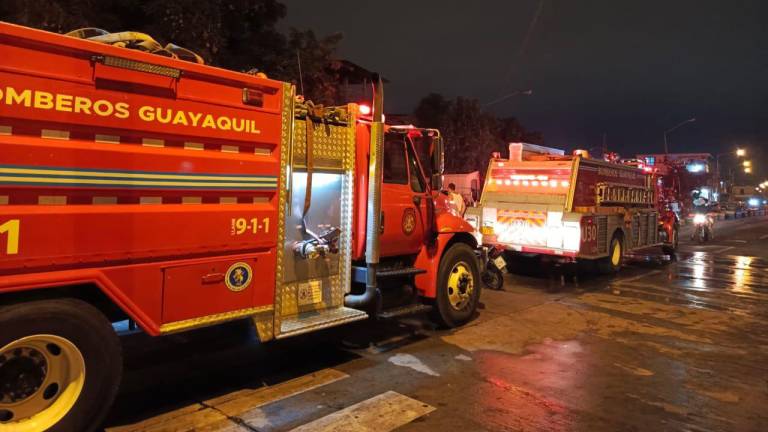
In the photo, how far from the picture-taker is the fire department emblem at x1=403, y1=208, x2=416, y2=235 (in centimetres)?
643

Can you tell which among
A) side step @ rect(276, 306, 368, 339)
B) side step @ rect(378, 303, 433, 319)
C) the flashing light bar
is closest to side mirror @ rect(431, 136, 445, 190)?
side step @ rect(378, 303, 433, 319)

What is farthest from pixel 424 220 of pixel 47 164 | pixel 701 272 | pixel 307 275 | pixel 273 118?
pixel 701 272

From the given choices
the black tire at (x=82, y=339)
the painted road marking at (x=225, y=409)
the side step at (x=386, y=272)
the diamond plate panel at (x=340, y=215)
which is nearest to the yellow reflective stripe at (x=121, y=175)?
the diamond plate panel at (x=340, y=215)

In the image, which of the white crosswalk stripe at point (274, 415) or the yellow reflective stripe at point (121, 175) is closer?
the yellow reflective stripe at point (121, 175)

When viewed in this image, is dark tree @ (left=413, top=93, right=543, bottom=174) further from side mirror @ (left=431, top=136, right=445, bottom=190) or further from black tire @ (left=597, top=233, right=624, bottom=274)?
side mirror @ (left=431, top=136, right=445, bottom=190)

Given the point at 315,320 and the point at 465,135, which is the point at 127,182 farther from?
the point at 465,135

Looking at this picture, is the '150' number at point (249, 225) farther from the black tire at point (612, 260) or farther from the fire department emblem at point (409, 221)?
the black tire at point (612, 260)

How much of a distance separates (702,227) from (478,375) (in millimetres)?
21247

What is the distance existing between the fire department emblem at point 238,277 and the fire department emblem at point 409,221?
7.61ft

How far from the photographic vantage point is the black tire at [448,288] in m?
6.86

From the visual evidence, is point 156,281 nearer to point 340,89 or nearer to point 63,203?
point 63,203

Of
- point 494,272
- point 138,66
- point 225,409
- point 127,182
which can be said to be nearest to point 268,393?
point 225,409

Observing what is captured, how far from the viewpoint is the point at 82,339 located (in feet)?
11.8

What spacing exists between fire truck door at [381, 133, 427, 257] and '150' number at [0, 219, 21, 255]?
353cm
